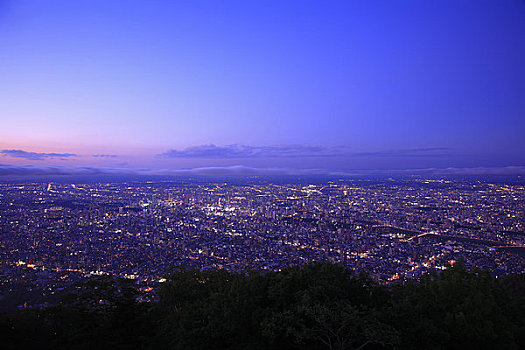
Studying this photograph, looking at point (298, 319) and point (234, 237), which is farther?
point (234, 237)

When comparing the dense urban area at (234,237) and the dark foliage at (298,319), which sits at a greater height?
the dark foliage at (298,319)

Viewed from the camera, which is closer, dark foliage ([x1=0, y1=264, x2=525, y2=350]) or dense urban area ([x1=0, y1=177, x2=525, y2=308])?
dark foliage ([x1=0, y1=264, x2=525, y2=350])

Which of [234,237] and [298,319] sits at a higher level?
[298,319]

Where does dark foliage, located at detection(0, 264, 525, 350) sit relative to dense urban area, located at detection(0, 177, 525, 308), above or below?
above

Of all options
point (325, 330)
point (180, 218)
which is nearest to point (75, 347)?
point (325, 330)

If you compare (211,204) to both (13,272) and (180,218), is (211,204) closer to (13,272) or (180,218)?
(180,218)
